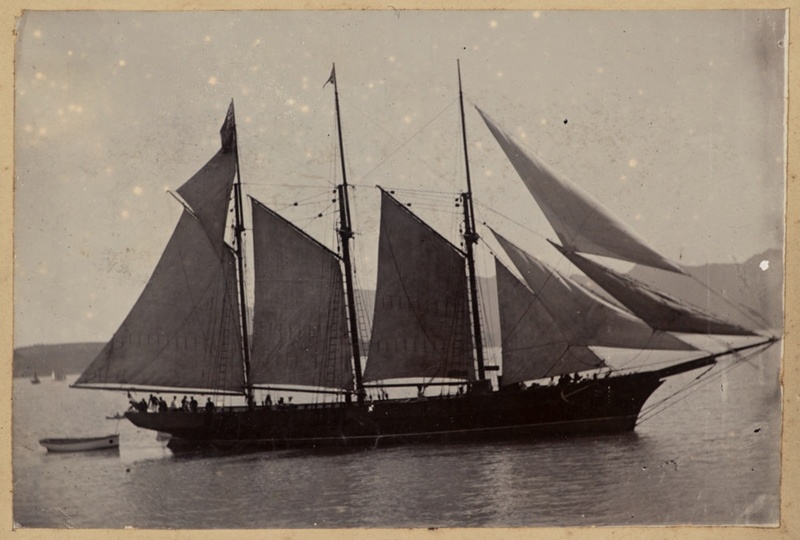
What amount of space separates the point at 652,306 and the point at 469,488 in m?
1.22

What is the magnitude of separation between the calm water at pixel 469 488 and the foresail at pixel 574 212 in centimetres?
71

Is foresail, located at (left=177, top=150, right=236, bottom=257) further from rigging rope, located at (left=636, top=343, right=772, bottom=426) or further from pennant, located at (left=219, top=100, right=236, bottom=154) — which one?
rigging rope, located at (left=636, top=343, right=772, bottom=426)

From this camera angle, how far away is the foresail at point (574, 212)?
3.97m

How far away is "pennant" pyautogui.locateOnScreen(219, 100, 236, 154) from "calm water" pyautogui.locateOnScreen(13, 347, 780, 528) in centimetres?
131

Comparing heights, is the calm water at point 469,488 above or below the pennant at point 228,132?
below

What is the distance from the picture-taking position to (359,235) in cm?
422

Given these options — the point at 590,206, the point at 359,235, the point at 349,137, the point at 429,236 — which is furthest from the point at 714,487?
the point at 349,137

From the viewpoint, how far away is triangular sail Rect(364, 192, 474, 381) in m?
4.41

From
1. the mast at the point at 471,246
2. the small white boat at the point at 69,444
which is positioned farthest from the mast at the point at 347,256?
the small white boat at the point at 69,444

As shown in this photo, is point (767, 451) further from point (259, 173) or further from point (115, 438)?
point (115, 438)

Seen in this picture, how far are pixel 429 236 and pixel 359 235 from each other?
1.14 ft

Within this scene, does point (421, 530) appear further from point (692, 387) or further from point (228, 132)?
point (228, 132)

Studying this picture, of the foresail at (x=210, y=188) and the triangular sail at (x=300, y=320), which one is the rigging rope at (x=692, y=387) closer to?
the triangular sail at (x=300, y=320)

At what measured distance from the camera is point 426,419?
14.2 ft
